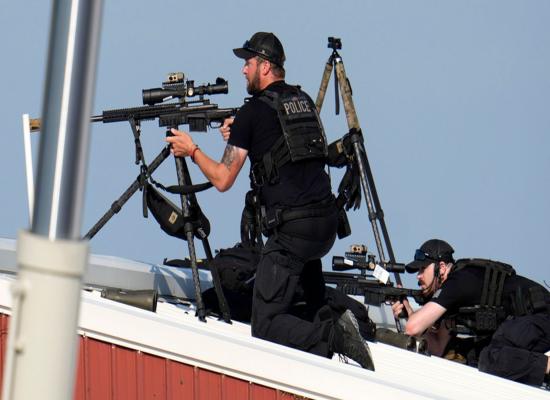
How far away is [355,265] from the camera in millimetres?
11992

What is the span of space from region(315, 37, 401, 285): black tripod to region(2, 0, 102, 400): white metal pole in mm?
8361

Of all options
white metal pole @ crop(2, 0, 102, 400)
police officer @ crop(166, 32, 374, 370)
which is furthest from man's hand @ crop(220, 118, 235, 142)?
white metal pole @ crop(2, 0, 102, 400)

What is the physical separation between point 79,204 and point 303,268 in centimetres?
611

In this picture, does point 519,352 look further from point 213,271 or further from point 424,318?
point 213,271

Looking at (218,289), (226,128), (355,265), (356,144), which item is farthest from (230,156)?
(356,144)

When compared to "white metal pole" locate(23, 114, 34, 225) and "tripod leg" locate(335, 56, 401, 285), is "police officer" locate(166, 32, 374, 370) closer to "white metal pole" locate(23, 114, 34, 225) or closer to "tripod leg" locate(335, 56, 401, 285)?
"white metal pole" locate(23, 114, 34, 225)

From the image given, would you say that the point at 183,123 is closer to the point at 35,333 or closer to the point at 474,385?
the point at 474,385

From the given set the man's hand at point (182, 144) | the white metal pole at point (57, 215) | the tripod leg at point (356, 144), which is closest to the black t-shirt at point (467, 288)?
the tripod leg at point (356, 144)

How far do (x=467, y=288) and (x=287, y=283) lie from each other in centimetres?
199

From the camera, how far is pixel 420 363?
10.6 m

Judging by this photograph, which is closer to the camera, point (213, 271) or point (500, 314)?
point (213, 271)

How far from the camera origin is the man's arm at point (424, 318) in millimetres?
11016

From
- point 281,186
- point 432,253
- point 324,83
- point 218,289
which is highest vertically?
point 324,83

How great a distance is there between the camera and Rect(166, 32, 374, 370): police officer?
9438 mm
